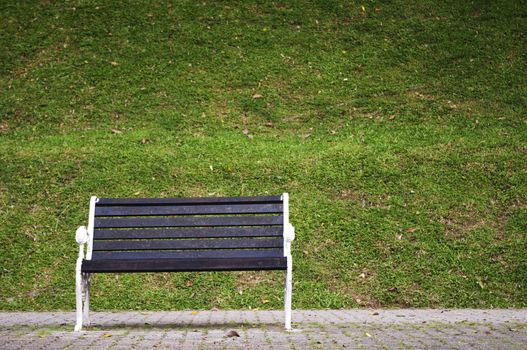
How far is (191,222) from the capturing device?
252 inches

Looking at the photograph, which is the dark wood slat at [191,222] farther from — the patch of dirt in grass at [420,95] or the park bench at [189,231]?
the patch of dirt in grass at [420,95]

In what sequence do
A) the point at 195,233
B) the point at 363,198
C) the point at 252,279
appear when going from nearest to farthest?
the point at 195,233, the point at 252,279, the point at 363,198

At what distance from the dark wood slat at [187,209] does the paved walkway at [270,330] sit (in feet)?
3.30

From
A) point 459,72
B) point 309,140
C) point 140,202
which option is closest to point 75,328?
point 140,202

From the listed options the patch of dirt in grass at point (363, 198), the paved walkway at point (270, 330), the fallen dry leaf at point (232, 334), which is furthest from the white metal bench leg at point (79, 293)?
the patch of dirt in grass at point (363, 198)

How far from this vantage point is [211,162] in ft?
37.1

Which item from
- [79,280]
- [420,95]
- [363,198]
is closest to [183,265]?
[79,280]

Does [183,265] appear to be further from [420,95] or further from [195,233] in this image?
[420,95]

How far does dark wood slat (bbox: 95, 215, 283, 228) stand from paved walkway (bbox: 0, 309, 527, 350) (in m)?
0.90

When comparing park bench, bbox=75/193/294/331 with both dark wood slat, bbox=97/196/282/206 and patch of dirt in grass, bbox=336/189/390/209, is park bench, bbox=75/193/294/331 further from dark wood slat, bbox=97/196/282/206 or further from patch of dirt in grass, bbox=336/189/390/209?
patch of dirt in grass, bbox=336/189/390/209

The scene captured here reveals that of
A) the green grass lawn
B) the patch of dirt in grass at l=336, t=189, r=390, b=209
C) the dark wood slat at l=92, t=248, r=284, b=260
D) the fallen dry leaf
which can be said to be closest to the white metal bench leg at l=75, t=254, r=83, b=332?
the dark wood slat at l=92, t=248, r=284, b=260

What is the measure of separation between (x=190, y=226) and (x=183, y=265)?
0.68m

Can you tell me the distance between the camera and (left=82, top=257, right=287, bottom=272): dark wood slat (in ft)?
18.9

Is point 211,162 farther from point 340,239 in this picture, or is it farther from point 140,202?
point 140,202
